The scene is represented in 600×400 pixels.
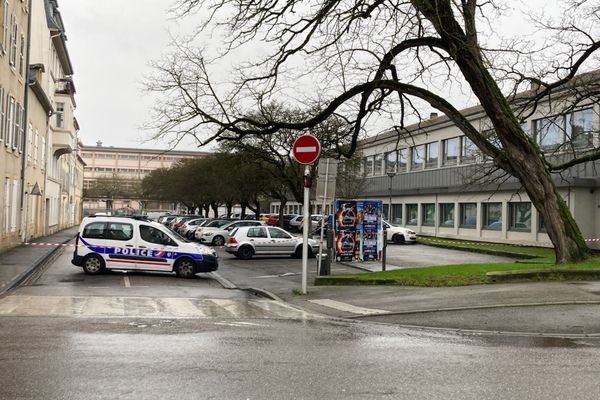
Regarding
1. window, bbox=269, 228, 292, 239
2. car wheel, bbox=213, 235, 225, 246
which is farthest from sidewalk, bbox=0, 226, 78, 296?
window, bbox=269, 228, 292, 239

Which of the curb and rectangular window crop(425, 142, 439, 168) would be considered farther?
rectangular window crop(425, 142, 439, 168)

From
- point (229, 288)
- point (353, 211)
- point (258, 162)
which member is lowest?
point (229, 288)

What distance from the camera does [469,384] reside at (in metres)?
5.77

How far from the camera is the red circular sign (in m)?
13.4

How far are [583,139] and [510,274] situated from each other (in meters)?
20.9

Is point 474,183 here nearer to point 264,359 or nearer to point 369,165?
point 264,359

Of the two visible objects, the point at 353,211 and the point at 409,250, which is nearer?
the point at 353,211

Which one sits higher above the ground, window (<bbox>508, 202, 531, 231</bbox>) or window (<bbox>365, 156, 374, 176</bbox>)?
window (<bbox>365, 156, 374, 176</bbox>)

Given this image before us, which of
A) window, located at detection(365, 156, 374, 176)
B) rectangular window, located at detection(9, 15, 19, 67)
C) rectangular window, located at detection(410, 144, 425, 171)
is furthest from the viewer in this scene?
window, located at detection(365, 156, 374, 176)

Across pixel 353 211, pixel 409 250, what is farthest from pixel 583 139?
pixel 353 211

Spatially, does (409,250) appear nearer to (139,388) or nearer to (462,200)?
(462,200)

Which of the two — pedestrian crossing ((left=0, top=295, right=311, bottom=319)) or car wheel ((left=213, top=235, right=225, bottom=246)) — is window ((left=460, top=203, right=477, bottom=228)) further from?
pedestrian crossing ((left=0, top=295, right=311, bottom=319))

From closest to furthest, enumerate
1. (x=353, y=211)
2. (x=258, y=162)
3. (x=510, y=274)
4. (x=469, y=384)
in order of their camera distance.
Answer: (x=469, y=384), (x=510, y=274), (x=353, y=211), (x=258, y=162)

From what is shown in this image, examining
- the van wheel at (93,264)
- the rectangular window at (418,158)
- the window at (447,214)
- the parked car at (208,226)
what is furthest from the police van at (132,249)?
the rectangular window at (418,158)
